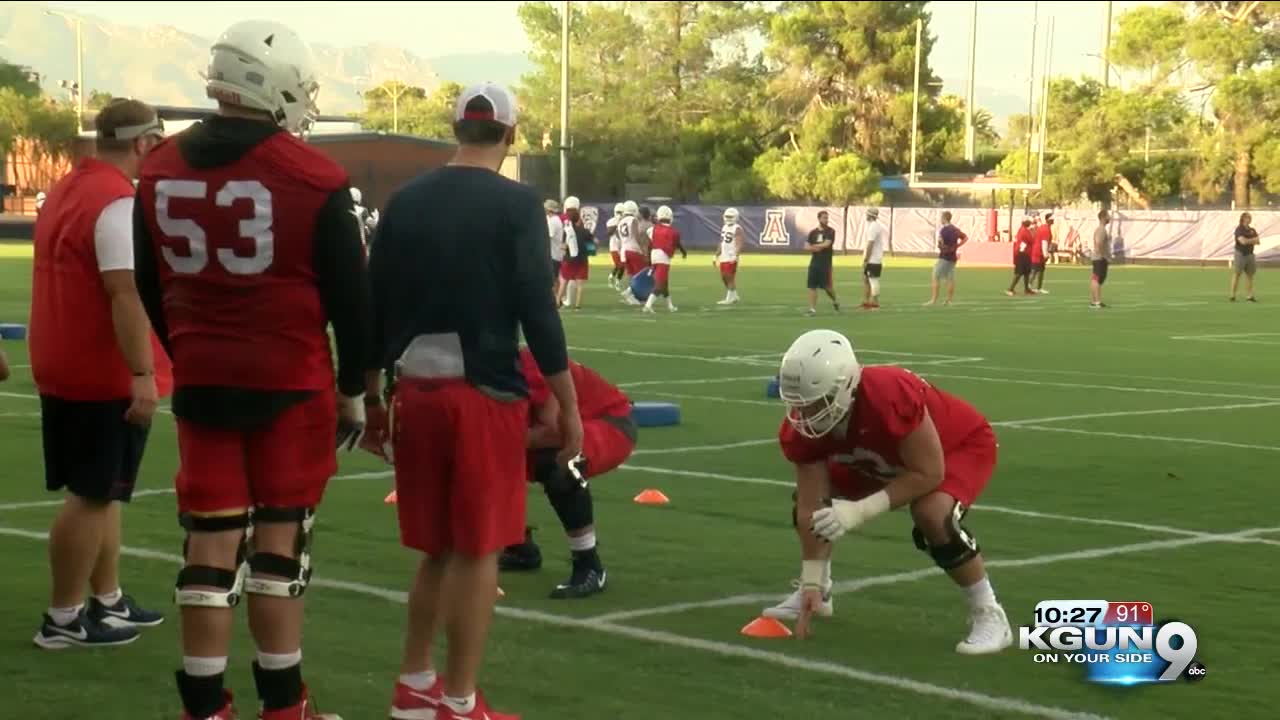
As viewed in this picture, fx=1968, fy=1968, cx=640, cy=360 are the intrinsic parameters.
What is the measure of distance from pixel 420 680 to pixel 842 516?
6.22 feet

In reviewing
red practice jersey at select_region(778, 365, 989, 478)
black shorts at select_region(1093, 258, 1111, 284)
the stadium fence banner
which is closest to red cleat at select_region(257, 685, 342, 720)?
red practice jersey at select_region(778, 365, 989, 478)

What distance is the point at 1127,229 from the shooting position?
71.2 m

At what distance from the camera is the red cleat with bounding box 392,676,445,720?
22.2ft

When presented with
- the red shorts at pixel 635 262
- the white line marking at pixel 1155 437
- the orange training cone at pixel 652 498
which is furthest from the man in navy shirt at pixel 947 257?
the orange training cone at pixel 652 498

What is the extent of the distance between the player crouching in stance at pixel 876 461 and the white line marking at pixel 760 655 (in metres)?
0.40

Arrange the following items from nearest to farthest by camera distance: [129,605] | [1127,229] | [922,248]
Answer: [129,605] → [1127,229] → [922,248]

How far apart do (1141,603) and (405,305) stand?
156 inches

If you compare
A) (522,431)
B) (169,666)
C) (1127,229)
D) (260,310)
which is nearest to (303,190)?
(260,310)

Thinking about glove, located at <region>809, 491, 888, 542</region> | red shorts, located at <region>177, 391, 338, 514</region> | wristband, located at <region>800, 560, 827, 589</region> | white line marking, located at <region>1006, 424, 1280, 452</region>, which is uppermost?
red shorts, located at <region>177, 391, 338, 514</region>

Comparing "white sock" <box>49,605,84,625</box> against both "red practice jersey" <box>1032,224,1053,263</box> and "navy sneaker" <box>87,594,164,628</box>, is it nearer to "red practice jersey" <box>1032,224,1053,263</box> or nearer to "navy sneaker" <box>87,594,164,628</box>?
"navy sneaker" <box>87,594,164,628</box>

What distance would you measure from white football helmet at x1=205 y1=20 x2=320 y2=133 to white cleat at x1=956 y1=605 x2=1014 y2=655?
3.53 meters

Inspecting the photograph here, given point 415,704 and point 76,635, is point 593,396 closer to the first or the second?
point 76,635

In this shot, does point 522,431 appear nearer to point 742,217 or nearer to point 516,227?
point 516,227

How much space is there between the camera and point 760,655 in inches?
313
